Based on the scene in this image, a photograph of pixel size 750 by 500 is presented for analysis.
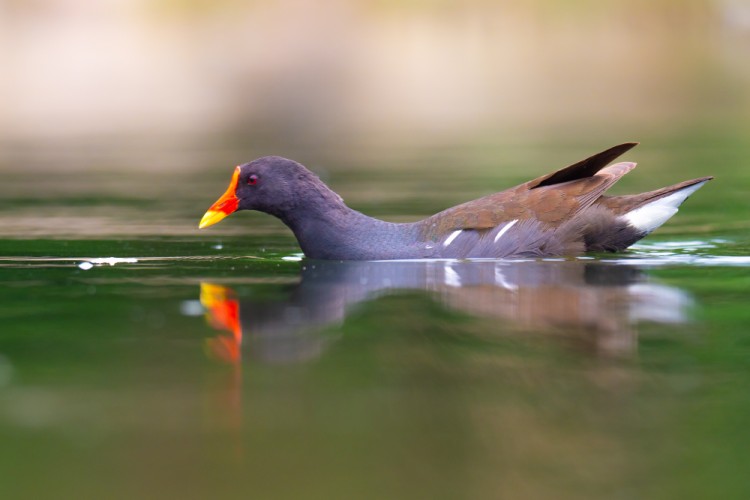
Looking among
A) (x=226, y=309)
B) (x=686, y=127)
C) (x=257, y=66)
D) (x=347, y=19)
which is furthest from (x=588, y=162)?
(x=347, y=19)

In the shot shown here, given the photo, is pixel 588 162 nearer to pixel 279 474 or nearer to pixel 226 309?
pixel 226 309

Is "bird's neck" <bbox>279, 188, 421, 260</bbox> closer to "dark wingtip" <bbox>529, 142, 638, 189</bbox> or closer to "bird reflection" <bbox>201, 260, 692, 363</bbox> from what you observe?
"bird reflection" <bbox>201, 260, 692, 363</bbox>

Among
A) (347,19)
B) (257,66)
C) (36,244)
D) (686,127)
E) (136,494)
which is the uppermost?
(347,19)

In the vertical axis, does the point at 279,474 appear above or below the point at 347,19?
below

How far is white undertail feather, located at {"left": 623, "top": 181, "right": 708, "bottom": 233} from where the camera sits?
7.90 meters

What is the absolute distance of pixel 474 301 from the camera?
20.3 ft

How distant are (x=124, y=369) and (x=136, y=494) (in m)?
1.46

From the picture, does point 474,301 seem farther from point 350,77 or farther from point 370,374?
point 350,77

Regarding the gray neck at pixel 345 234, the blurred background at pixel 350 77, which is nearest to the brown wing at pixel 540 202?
the gray neck at pixel 345 234

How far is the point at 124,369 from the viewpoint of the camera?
4832mm

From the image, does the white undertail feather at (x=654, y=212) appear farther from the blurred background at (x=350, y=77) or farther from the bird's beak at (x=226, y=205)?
the blurred background at (x=350, y=77)

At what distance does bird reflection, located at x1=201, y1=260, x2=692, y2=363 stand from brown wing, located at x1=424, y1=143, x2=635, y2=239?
28 centimetres

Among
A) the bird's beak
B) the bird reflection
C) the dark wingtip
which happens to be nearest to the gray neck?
the bird reflection

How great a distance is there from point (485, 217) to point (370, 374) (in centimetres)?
316
